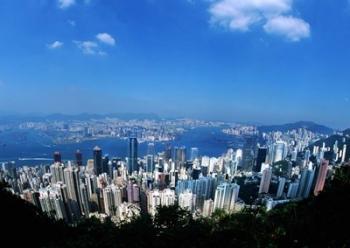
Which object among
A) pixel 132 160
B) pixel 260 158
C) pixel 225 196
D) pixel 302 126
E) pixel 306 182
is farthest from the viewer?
pixel 302 126

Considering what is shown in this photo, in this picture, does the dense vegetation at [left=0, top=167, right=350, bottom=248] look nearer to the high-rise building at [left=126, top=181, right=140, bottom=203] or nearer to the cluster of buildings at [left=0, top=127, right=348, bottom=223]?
the cluster of buildings at [left=0, top=127, right=348, bottom=223]

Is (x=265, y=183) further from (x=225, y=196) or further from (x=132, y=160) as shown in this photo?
(x=132, y=160)

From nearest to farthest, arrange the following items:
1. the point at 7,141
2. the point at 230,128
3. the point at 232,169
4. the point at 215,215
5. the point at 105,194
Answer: the point at 215,215
the point at 105,194
the point at 232,169
the point at 7,141
the point at 230,128

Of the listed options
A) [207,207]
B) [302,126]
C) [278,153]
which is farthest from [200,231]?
[302,126]

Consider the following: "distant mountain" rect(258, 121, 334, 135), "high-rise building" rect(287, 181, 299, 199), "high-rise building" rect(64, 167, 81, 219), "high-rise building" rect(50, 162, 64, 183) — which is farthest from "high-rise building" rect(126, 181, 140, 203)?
"distant mountain" rect(258, 121, 334, 135)

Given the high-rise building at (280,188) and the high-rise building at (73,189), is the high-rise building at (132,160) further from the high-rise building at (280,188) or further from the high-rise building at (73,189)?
the high-rise building at (280,188)

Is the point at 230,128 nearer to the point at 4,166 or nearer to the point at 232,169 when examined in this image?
the point at 232,169

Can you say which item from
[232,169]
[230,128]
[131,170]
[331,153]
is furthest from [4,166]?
[230,128]
